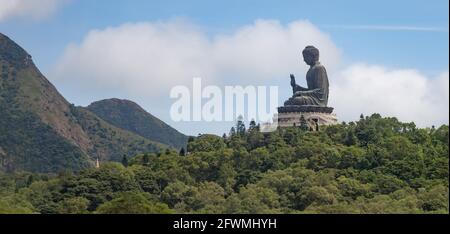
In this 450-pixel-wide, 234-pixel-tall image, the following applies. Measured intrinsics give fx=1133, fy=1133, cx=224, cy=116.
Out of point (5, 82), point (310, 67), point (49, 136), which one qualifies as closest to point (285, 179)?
point (310, 67)

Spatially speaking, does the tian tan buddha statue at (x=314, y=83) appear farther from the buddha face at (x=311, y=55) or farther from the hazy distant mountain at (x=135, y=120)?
the hazy distant mountain at (x=135, y=120)

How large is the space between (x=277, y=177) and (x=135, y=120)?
71.3m

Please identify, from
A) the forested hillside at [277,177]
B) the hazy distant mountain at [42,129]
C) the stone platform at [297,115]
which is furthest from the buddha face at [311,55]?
the hazy distant mountain at [42,129]

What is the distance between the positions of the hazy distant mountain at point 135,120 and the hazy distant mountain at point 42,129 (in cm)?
1258

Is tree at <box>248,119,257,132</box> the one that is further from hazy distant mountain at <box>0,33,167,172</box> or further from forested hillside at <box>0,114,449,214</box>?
hazy distant mountain at <box>0,33,167,172</box>

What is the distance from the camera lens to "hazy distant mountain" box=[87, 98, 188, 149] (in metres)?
112

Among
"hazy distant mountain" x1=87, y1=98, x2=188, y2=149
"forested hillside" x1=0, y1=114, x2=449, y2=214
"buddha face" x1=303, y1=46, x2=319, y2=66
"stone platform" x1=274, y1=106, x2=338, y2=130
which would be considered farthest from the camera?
"hazy distant mountain" x1=87, y1=98, x2=188, y2=149

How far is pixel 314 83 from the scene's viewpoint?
189 feet

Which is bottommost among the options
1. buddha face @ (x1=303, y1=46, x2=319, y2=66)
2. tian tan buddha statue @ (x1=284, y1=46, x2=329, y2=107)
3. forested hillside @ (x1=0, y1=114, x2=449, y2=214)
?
forested hillside @ (x1=0, y1=114, x2=449, y2=214)

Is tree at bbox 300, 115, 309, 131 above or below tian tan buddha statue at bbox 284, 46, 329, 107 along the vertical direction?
below

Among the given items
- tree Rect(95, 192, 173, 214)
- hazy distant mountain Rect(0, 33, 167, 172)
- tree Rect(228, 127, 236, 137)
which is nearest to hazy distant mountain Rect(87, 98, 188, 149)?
hazy distant mountain Rect(0, 33, 167, 172)

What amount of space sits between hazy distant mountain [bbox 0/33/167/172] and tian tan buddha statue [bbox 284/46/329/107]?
91.6ft

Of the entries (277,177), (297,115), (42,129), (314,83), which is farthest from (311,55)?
(42,129)

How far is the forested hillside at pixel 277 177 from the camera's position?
4109 cm
